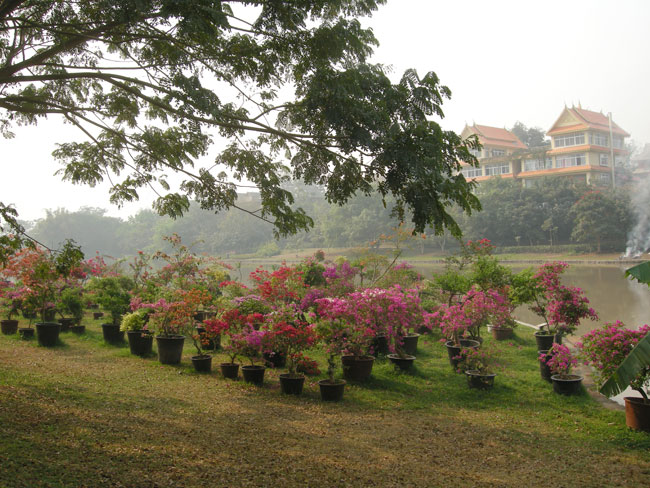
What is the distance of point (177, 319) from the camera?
6512 millimetres

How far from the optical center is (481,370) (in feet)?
19.9

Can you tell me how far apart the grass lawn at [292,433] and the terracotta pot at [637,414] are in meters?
0.11

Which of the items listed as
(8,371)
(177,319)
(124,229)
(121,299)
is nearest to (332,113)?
(177,319)

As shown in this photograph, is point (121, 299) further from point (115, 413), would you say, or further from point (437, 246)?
point (437, 246)

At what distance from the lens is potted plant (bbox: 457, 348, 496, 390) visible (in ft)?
19.7

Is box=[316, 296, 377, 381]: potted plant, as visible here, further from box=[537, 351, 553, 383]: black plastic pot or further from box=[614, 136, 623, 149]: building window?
box=[614, 136, 623, 149]: building window

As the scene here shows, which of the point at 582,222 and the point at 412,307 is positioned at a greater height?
Answer: the point at 582,222

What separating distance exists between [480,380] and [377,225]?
105ft

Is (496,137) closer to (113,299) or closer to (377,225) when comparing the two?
(377,225)

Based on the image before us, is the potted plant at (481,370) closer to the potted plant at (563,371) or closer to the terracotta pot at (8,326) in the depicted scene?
the potted plant at (563,371)

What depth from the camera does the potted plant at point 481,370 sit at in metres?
6.01

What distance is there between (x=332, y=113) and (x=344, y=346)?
2836 millimetres

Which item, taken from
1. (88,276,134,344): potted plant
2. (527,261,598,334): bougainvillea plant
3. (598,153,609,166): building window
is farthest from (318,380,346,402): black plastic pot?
(598,153,609,166): building window

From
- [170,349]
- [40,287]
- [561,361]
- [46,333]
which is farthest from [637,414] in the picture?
[40,287]
